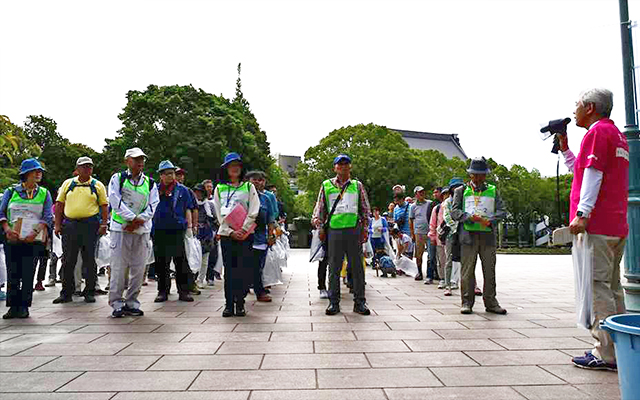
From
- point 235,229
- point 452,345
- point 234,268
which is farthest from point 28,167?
point 452,345

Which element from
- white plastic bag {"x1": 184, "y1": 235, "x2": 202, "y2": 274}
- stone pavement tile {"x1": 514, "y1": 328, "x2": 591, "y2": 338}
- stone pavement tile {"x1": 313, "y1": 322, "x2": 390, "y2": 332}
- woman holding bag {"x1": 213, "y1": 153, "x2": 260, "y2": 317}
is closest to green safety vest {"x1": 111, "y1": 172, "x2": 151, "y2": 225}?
woman holding bag {"x1": 213, "y1": 153, "x2": 260, "y2": 317}

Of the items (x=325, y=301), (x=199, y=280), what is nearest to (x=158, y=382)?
(x=325, y=301)

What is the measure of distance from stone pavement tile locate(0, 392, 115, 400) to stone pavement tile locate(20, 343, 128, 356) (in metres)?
1.05

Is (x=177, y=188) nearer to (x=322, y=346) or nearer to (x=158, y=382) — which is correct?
(x=322, y=346)

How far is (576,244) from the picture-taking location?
3863mm

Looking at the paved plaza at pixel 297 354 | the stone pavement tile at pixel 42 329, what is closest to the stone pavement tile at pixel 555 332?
the paved plaza at pixel 297 354

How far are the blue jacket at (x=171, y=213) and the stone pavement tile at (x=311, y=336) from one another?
2.92 metres

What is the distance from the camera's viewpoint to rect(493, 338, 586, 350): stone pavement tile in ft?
14.7

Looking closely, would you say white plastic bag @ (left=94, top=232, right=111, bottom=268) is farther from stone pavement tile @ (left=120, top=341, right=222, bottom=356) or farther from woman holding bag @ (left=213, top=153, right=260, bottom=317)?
stone pavement tile @ (left=120, top=341, right=222, bottom=356)

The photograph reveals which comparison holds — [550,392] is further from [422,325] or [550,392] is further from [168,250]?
[168,250]

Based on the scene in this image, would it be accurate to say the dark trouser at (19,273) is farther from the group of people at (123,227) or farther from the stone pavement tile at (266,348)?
the stone pavement tile at (266,348)

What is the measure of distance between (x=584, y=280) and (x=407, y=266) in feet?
28.1

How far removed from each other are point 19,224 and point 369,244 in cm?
746

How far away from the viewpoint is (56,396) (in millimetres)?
3176
